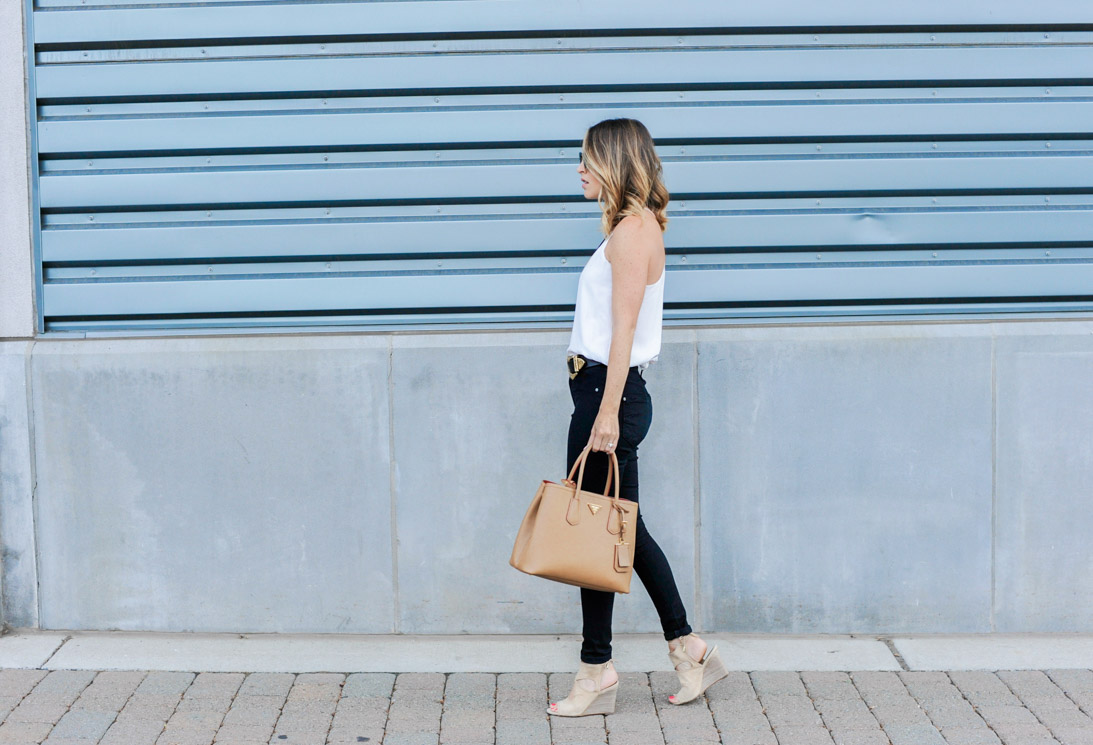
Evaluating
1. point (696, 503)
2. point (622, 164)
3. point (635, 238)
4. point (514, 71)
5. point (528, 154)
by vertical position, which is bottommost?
point (696, 503)

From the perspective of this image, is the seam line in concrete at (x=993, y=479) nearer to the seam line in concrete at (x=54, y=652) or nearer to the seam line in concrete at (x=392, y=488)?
the seam line in concrete at (x=392, y=488)

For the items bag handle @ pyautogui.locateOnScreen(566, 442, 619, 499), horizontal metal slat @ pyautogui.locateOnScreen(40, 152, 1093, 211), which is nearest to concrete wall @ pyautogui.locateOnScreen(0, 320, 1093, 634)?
horizontal metal slat @ pyautogui.locateOnScreen(40, 152, 1093, 211)

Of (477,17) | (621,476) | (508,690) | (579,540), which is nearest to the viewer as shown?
(579,540)

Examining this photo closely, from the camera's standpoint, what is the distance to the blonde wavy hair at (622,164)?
3.31 meters

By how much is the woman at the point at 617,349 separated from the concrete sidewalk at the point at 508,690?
21 centimetres

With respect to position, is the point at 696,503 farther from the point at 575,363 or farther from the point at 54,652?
the point at 54,652

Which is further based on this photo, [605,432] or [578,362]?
[578,362]

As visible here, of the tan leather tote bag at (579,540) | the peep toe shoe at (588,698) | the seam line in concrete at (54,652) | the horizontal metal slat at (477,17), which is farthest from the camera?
the horizontal metal slat at (477,17)

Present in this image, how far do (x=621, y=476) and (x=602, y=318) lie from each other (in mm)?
515

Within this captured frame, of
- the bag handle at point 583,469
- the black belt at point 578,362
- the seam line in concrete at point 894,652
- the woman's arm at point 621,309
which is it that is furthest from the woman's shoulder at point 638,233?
the seam line in concrete at point 894,652

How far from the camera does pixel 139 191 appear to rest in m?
4.25

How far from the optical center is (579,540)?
126 inches

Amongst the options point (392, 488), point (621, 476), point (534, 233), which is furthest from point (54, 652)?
point (534, 233)

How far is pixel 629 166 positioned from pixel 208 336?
1932 mm
